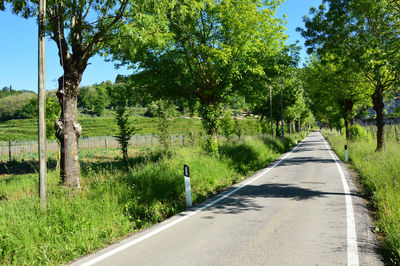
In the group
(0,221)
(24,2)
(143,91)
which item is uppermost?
(24,2)

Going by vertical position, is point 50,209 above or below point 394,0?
below

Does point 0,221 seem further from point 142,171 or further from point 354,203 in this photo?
point 354,203

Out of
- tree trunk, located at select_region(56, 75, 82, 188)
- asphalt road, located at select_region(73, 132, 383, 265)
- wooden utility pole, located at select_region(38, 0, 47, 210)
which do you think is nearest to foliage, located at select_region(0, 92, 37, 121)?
tree trunk, located at select_region(56, 75, 82, 188)

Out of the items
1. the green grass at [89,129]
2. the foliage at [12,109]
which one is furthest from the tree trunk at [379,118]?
the foliage at [12,109]

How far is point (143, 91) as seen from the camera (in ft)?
47.8

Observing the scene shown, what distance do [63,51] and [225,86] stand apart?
8014 millimetres

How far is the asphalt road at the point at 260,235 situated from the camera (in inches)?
156

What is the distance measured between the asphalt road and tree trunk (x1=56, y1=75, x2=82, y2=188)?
2.89 metres

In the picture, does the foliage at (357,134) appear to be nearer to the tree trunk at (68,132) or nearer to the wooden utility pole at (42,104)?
the tree trunk at (68,132)

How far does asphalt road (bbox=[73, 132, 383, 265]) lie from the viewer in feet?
13.0

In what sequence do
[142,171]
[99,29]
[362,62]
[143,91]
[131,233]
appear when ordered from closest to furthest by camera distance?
1. [131,233]
2. [99,29]
3. [142,171]
4. [362,62]
5. [143,91]

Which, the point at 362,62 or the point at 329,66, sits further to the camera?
the point at 329,66

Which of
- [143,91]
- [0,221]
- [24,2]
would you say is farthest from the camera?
[143,91]

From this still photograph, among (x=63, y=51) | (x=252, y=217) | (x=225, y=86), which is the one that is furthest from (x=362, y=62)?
(x=63, y=51)
